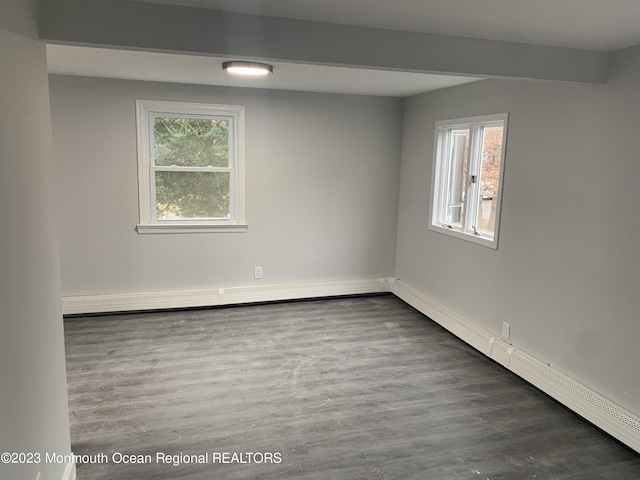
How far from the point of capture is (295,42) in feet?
6.98

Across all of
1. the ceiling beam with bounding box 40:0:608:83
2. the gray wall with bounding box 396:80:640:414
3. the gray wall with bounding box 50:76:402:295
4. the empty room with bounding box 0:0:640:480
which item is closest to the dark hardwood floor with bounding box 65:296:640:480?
the empty room with bounding box 0:0:640:480

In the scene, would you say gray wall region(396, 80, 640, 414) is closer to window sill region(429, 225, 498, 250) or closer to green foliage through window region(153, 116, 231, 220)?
window sill region(429, 225, 498, 250)

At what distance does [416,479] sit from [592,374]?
1.39m

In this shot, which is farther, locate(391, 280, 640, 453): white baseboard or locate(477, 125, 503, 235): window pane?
locate(477, 125, 503, 235): window pane

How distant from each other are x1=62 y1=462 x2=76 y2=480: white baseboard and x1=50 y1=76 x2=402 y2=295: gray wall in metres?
2.58

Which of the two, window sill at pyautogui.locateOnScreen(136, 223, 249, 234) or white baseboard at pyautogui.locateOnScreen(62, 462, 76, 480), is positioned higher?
window sill at pyautogui.locateOnScreen(136, 223, 249, 234)

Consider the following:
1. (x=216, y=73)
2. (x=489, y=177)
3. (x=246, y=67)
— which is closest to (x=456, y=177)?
(x=489, y=177)

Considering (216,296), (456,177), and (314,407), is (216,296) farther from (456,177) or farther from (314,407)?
(456,177)

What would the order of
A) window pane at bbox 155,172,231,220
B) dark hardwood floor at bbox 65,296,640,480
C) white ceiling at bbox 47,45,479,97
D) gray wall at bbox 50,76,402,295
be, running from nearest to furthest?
dark hardwood floor at bbox 65,296,640,480 → white ceiling at bbox 47,45,479,97 → gray wall at bbox 50,76,402,295 → window pane at bbox 155,172,231,220

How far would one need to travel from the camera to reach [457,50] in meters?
2.36

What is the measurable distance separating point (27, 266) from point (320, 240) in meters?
3.61

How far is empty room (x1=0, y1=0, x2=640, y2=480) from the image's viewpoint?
1.92 metres

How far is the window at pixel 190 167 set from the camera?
4.44 m

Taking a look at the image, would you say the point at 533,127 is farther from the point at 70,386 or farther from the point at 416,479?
the point at 70,386
